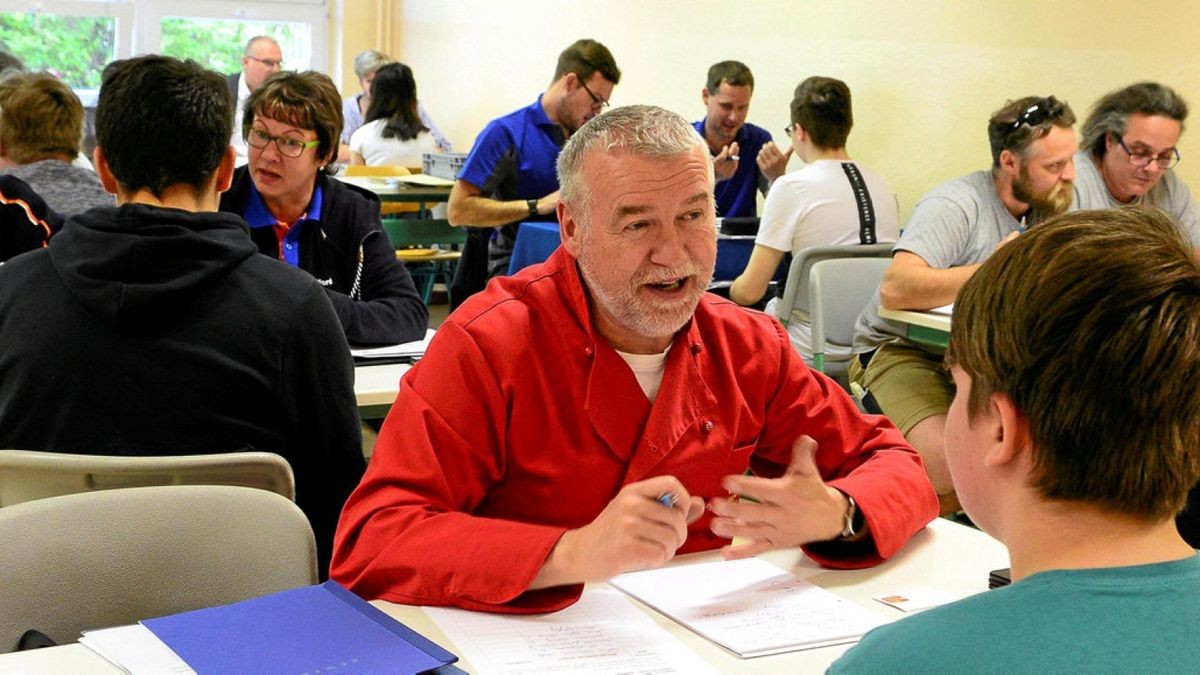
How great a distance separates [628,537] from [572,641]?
134 millimetres

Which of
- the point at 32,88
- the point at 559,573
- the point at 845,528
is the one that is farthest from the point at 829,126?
the point at 559,573

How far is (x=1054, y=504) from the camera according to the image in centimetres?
96

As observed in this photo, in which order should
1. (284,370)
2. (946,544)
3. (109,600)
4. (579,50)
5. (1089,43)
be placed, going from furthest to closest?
(579,50), (1089,43), (284,370), (946,544), (109,600)

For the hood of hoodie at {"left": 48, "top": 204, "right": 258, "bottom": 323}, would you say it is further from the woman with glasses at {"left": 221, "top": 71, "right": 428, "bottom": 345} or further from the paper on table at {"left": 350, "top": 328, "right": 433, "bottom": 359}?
the woman with glasses at {"left": 221, "top": 71, "right": 428, "bottom": 345}

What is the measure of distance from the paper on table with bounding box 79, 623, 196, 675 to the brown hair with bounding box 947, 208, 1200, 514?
858mm

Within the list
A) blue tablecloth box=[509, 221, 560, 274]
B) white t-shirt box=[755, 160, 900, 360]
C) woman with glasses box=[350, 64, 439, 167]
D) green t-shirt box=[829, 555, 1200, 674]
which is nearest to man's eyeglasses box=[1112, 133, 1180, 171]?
white t-shirt box=[755, 160, 900, 360]

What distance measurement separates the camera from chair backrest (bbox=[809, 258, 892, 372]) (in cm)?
383

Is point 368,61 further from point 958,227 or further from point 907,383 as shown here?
point 907,383

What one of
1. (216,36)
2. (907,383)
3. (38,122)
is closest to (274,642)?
(907,383)

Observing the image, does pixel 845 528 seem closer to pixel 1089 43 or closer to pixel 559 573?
pixel 559 573

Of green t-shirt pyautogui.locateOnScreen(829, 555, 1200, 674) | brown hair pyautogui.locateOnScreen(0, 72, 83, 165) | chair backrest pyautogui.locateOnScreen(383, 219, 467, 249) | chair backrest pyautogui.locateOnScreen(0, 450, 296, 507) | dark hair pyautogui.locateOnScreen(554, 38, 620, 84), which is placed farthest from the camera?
chair backrest pyautogui.locateOnScreen(383, 219, 467, 249)

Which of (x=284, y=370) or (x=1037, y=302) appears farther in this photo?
(x=284, y=370)

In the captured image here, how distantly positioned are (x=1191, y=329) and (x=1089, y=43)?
407 centimetres

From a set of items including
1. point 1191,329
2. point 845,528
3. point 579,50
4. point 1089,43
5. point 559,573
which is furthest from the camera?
point 579,50
